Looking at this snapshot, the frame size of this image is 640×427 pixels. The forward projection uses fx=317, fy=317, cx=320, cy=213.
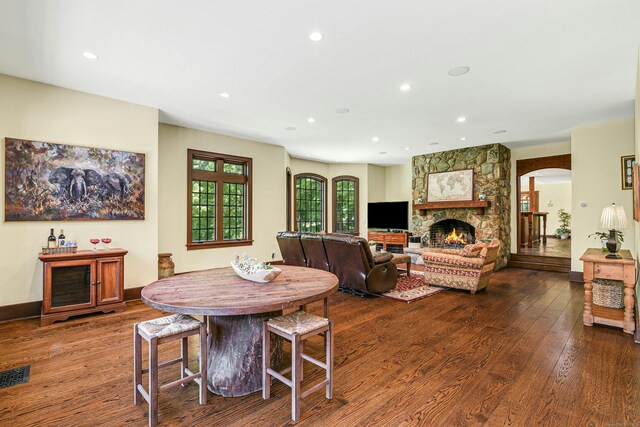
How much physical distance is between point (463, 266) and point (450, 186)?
3.46 meters

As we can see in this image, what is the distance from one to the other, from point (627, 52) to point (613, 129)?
10.3 ft

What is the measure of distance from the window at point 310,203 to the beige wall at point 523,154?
5.09 m

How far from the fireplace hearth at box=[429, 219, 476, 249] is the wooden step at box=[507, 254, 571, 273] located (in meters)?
1.03

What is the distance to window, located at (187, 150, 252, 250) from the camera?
6266 mm

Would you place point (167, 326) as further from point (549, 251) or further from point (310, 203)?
point (549, 251)

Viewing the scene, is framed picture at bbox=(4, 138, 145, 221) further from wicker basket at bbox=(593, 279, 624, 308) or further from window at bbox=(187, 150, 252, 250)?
wicker basket at bbox=(593, 279, 624, 308)

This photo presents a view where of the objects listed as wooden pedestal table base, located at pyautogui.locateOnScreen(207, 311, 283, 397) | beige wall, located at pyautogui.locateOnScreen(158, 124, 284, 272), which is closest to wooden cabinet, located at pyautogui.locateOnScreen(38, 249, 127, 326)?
beige wall, located at pyautogui.locateOnScreen(158, 124, 284, 272)

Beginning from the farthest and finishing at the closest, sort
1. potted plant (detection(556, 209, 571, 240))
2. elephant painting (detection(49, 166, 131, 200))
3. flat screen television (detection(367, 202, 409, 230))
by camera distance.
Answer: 1. potted plant (detection(556, 209, 571, 240))
2. flat screen television (detection(367, 202, 409, 230))
3. elephant painting (detection(49, 166, 131, 200))

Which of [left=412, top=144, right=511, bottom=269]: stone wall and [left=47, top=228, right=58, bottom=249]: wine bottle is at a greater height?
[left=412, top=144, right=511, bottom=269]: stone wall

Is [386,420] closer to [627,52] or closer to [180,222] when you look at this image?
[627,52]

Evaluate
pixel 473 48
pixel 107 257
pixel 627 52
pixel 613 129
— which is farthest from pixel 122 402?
pixel 613 129

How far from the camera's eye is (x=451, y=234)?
8367mm

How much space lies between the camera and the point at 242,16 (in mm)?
2652

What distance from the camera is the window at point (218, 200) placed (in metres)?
6.27
